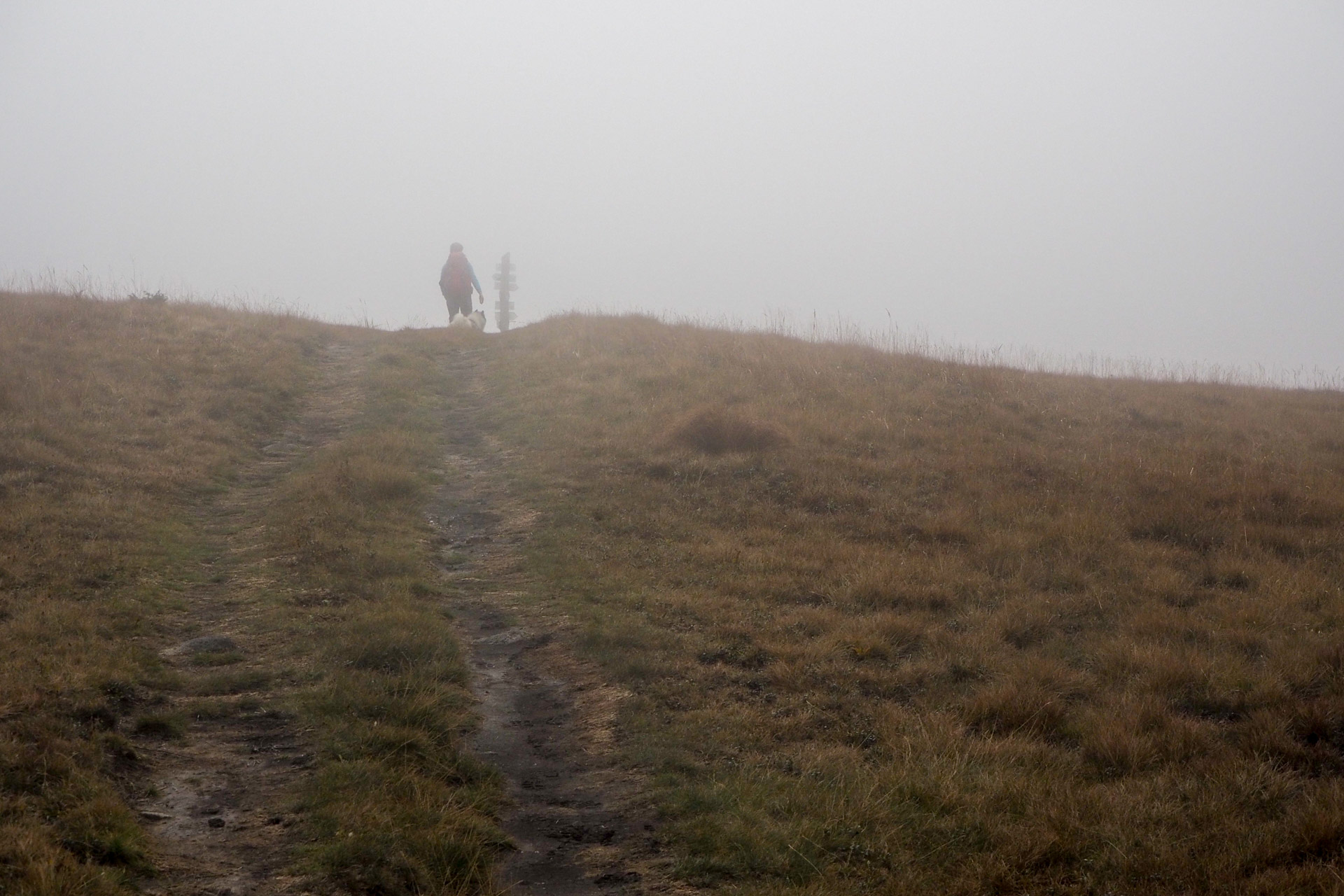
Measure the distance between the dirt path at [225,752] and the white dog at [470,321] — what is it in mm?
14236

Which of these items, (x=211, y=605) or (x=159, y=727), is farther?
(x=211, y=605)

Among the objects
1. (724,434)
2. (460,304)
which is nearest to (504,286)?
(460,304)

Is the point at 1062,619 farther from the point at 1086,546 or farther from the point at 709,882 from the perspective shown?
the point at 709,882

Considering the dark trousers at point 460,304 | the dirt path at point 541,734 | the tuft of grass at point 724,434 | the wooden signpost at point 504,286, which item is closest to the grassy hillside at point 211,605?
the dirt path at point 541,734

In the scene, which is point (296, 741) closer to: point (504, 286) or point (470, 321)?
point (470, 321)

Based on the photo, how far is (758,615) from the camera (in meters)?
8.76

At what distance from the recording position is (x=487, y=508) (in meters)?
12.2

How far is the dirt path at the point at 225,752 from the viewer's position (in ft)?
16.6

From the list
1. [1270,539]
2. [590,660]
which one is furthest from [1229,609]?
[590,660]

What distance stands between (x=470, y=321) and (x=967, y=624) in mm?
18861

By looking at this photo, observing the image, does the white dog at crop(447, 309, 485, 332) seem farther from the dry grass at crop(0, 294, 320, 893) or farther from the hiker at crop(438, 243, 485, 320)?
the dry grass at crop(0, 294, 320, 893)

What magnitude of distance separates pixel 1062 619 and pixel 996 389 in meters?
8.42

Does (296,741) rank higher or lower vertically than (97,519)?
lower

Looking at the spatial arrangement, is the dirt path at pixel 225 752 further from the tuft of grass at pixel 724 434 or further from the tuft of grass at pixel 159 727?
the tuft of grass at pixel 724 434
